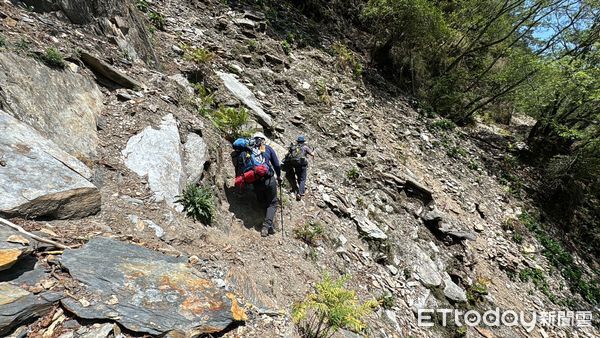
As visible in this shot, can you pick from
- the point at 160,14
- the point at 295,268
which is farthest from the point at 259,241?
the point at 160,14

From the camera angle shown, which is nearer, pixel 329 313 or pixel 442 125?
pixel 329 313

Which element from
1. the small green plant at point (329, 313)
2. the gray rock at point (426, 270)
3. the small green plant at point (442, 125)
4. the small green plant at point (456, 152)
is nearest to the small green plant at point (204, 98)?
the small green plant at point (329, 313)

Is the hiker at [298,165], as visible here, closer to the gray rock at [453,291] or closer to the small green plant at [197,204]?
the small green plant at [197,204]

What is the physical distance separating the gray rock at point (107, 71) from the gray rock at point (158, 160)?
1.38 m

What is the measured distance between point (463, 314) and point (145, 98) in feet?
32.0

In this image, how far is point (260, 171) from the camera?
5926 millimetres

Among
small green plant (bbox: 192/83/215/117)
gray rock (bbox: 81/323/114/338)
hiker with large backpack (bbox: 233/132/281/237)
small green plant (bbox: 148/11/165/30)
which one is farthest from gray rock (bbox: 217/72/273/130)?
gray rock (bbox: 81/323/114/338)

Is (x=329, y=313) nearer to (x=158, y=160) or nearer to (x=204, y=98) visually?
(x=158, y=160)

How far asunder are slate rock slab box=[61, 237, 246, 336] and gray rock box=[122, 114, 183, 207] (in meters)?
1.42

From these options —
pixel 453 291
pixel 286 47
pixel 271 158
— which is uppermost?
pixel 286 47

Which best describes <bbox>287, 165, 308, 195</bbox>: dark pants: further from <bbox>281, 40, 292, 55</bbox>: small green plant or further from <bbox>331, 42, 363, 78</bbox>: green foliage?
<bbox>331, 42, 363, 78</bbox>: green foliage

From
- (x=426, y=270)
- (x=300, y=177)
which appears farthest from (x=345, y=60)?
(x=426, y=270)

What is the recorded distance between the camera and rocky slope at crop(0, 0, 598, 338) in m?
3.25

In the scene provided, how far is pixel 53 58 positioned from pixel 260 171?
4.08 m
